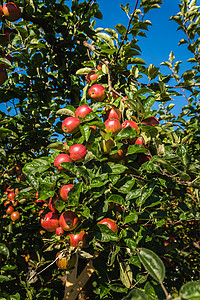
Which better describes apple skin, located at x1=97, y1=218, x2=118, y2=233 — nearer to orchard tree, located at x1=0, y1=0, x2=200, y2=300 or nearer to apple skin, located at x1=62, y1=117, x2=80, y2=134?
orchard tree, located at x1=0, y1=0, x2=200, y2=300

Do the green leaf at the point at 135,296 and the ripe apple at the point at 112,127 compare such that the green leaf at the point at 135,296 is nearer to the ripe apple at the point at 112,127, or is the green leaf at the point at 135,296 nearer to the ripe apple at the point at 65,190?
the ripe apple at the point at 65,190

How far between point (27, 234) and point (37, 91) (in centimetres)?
208

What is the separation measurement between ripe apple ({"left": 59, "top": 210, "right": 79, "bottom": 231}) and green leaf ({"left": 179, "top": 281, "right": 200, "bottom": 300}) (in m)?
0.89

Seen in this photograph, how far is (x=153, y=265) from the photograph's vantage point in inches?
25.7

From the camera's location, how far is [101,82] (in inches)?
75.3

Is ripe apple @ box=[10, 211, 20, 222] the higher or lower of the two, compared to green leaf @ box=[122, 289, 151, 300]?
higher

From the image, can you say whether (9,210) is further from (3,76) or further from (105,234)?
(105,234)

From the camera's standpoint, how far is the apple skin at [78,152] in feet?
4.66

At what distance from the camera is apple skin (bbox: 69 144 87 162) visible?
4.66 feet

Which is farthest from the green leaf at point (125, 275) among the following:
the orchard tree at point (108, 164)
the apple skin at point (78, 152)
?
the apple skin at point (78, 152)

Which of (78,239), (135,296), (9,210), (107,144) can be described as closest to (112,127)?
(107,144)

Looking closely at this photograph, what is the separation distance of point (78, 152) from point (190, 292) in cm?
100

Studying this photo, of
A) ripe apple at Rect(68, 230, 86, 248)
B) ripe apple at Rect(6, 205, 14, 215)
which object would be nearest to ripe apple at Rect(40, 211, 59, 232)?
ripe apple at Rect(68, 230, 86, 248)

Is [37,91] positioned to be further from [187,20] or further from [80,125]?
[187,20]
